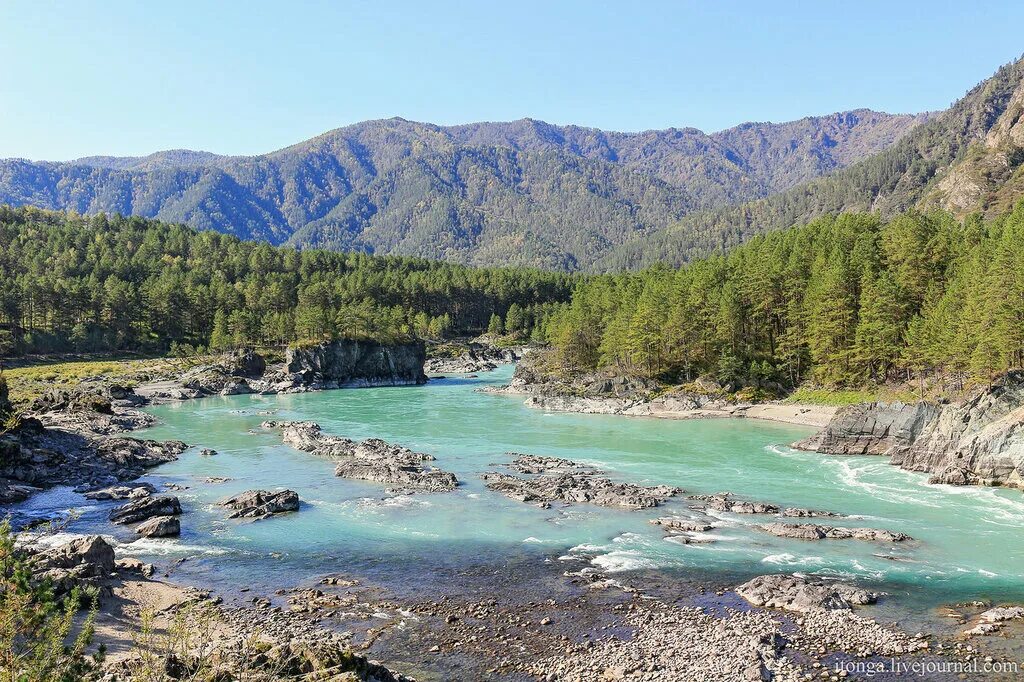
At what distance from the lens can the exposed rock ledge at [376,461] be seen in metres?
51.7

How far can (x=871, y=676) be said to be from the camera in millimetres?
22375

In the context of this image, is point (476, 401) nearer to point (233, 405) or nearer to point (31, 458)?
point (233, 405)

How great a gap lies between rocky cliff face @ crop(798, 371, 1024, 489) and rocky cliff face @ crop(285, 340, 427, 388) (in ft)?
298

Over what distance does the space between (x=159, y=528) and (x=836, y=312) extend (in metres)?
82.0

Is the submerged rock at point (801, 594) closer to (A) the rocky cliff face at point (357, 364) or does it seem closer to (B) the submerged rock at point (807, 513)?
(B) the submerged rock at point (807, 513)

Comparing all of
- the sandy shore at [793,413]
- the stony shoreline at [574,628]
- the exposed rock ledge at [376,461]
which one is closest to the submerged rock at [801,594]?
the stony shoreline at [574,628]

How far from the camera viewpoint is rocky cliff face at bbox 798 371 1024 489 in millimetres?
49500

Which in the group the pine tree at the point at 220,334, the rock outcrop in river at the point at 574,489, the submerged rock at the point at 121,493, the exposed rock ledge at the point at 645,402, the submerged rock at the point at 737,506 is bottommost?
the submerged rock at the point at 121,493

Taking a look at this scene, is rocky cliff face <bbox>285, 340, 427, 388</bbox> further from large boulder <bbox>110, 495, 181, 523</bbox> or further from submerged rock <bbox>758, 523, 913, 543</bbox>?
submerged rock <bbox>758, 523, 913, 543</bbox>

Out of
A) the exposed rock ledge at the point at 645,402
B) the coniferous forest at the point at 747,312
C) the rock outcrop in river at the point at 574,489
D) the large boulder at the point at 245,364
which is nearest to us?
the rock outcrop in river at the point at 574,489

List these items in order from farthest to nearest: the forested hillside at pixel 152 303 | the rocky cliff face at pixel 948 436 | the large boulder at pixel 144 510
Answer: the forested hillside at pixel 152 303
the rocky cliff face at pixel 948 436
the large boulder at pixel 144 510

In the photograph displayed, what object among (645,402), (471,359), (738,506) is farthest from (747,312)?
(471,359)

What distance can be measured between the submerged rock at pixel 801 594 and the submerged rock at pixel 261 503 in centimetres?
2897

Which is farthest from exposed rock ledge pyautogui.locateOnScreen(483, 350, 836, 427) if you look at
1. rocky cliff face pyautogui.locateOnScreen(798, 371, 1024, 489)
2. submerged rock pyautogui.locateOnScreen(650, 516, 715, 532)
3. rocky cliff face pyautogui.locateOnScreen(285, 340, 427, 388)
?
submerged rock pyautogui.locateOnScreen(650, 516, 715, 532)
